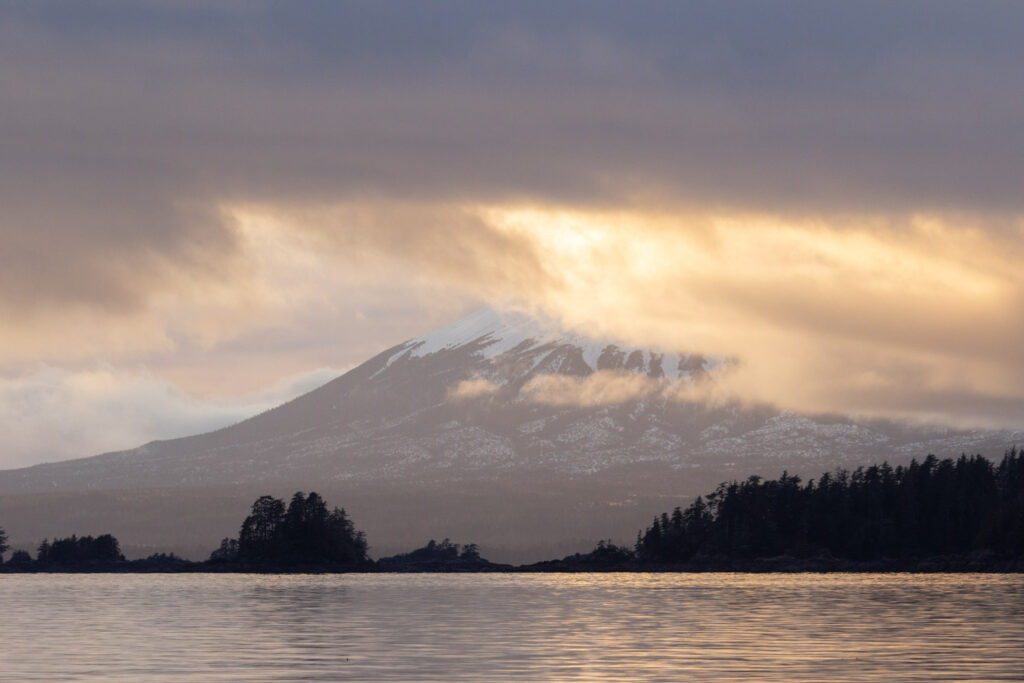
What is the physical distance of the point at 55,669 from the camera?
6775cm

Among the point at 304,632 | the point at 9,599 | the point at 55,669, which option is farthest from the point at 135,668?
the point at 9,599

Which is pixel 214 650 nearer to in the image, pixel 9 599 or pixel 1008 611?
pixel 1008 611

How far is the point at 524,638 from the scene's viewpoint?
86.5 m

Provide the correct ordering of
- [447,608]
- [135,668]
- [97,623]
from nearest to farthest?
[135,668] < [97,623] < [447,608]

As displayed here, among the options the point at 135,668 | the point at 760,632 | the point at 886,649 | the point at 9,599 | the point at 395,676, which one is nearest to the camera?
the point at 395,676

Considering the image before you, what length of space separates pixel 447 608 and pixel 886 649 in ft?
175

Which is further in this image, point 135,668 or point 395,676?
point 135,668

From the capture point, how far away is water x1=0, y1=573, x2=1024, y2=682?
66438 millimetres

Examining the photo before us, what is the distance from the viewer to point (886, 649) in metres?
77.0

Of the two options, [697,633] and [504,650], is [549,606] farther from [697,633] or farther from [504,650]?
[504,650]

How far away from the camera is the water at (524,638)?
66.4 metres

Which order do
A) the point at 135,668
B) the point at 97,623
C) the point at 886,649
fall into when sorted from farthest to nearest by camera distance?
the point at 97,623
the point at 886,649
the point at 135,668

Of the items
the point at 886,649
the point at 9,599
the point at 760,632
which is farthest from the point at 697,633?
the point at 9,599

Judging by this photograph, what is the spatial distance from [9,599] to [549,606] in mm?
53353
